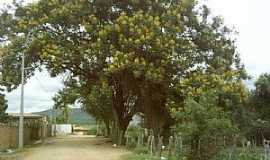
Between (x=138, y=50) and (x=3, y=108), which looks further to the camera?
(x=3, y=108)

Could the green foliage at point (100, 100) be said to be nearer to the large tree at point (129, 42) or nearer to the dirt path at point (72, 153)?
the large tree at point (129, 42)

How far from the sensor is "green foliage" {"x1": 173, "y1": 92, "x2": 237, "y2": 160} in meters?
21.0

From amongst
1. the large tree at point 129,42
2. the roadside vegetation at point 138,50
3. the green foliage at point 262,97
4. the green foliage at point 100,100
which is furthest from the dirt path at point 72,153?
the green foliage at point 262,97

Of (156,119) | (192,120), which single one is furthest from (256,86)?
(192,120)

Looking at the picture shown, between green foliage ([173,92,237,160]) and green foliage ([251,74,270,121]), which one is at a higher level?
green foliage ([251,74,270,121])

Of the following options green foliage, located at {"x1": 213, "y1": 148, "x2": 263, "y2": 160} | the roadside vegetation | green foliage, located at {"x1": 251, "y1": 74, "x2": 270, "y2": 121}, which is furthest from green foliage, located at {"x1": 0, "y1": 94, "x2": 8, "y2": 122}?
green foliage, located at {"x1": 213, "y1": 148, "x2": 263, "y2": 160}

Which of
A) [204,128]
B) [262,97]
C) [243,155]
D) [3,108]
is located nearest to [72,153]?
[243,155]

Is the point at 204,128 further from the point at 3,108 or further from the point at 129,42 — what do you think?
the point at 3,108

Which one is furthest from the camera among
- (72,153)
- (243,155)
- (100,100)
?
(100,100)

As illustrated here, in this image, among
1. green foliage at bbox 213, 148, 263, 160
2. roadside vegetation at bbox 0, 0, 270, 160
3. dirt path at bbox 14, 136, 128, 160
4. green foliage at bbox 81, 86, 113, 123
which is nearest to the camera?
green foliage at bbox 213, 148, 263, 160

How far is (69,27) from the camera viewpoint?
37.7m

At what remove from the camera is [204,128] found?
830 inches

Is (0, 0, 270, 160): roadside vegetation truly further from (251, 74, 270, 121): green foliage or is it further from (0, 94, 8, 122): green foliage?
(0, 94, 8, 122): green foliage

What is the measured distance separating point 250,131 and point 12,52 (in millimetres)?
19873
